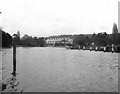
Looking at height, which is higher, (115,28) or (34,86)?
(115,28)

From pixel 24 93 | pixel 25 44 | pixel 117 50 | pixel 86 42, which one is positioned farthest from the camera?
pixel 25 44

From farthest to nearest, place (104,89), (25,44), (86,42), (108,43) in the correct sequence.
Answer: (25,44) < (86,42) < (108,43) < (104,89)

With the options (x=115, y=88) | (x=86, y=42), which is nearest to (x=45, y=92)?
(x=115, y=88)

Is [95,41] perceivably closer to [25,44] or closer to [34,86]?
[25,44]

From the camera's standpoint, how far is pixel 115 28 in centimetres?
12281

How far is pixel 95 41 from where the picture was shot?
4966 inches

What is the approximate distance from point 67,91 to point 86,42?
134334mm

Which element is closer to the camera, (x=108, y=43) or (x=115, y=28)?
(x=108, y=43)

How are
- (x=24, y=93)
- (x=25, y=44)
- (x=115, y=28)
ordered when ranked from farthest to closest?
(x=25, y=44)
(x=115, y=28)
(x=24, y=93)

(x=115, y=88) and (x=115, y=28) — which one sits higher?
(x=115, y=28)

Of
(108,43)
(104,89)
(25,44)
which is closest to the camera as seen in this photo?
(104,89)

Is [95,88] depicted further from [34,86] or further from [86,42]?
[86,42]

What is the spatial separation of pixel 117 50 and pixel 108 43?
37.8 meters

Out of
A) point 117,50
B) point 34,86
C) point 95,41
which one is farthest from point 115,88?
point 95,41
